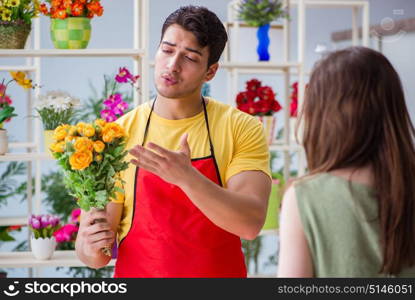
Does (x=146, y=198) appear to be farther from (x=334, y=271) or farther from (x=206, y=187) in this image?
(x=334, y=271)

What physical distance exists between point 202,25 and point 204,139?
1.13ft

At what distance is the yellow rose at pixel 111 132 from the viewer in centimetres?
196

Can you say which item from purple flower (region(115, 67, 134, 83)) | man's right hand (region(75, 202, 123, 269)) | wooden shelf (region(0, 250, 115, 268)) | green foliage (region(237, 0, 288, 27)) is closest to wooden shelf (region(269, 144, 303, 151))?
green foliage (region(237, 0, 288, 27))

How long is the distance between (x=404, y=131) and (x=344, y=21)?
21.0 ft

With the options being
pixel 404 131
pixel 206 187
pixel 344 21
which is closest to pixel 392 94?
pixel 404 131

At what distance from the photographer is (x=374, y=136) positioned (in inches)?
51.4

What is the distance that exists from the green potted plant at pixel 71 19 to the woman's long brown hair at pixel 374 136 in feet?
7.61

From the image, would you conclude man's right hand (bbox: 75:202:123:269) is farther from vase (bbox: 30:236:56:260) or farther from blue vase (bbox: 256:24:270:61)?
blue vase (bbox: 256:24:270:61)

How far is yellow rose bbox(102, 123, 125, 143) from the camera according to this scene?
1959 millimetres

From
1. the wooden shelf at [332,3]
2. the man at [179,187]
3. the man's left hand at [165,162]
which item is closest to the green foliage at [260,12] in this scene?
the wooden shelf at [332,3]

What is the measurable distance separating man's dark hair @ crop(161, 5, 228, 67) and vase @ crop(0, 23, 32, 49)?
1.51 m

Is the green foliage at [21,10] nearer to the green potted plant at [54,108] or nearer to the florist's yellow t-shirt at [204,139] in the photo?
the green potted plant at [54,108]

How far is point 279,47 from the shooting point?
4.69m

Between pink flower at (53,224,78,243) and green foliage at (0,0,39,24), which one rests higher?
green foliage at (0,0,39,24)
